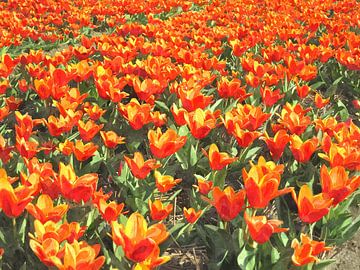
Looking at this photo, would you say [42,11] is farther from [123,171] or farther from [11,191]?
[11,191]

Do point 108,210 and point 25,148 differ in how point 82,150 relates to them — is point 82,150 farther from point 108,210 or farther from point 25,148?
point 108,210

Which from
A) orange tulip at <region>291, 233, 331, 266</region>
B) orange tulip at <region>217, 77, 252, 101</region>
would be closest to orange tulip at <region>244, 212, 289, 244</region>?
orange tulip at <region>291, 233, 331, 266</region>

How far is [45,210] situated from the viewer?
204cm

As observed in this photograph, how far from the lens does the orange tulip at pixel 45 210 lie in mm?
2025

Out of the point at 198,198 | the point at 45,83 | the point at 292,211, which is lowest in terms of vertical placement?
the point at 292,211

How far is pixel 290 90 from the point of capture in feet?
14.9

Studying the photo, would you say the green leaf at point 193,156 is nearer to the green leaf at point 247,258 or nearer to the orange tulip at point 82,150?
the orange tulip at point 82,150

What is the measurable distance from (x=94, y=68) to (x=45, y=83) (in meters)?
0.67

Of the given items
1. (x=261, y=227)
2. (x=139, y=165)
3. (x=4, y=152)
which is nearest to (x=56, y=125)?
(x=4, y=152)

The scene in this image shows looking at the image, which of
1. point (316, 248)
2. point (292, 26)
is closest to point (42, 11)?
point (292, 26)

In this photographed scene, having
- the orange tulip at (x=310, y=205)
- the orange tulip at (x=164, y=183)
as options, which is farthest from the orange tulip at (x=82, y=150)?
the orange tulip at (x=310, y=205)

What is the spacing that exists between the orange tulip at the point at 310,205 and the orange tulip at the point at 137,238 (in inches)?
28.4

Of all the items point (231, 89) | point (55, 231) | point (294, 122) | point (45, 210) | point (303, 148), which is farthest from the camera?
point (231, 89)

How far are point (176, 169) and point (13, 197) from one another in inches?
56.2
